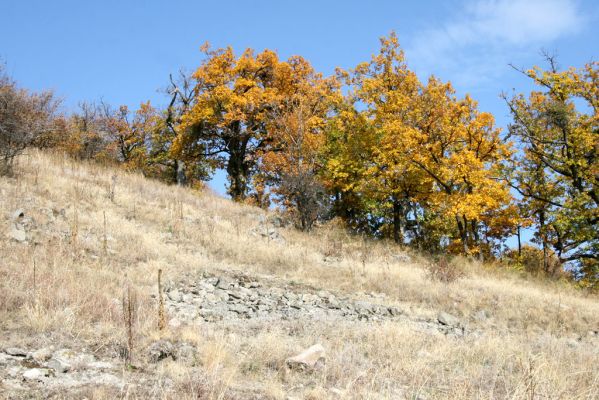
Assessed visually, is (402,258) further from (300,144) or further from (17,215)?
(17,215)

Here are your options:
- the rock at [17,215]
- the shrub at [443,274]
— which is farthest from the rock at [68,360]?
the shrub at [443,274]

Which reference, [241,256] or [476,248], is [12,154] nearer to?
[241,256]

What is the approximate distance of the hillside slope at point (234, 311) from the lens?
5.50m

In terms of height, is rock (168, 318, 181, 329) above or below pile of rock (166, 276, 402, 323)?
above

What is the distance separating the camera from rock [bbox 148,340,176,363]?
590 cm

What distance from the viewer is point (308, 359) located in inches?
242

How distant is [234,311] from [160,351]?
13.9ft

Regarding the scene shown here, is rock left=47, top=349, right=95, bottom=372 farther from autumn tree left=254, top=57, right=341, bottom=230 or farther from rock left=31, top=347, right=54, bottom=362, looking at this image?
autumn tree left=254, top=57, right=341, bottom=230

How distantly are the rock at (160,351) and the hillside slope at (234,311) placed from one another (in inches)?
0.8

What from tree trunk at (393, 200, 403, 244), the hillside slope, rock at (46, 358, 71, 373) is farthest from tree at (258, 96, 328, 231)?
rock at (46, 358, 71, 373)

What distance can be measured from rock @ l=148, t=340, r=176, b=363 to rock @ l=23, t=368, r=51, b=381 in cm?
111

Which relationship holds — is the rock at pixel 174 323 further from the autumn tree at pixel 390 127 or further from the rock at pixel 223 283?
the autumn tree at pixel 390 127

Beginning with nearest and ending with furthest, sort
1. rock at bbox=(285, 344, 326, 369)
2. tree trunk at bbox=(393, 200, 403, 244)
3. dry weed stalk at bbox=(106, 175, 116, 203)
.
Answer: rock at bbox=(285, 344, 326, 369)
dry weed stalk at bbox=(106, 175, 116, 203)
tree trunk at bbox=(393, 200, 403, 244)

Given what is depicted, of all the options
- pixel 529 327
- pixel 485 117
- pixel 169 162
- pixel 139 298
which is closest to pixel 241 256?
pixel 139 298
